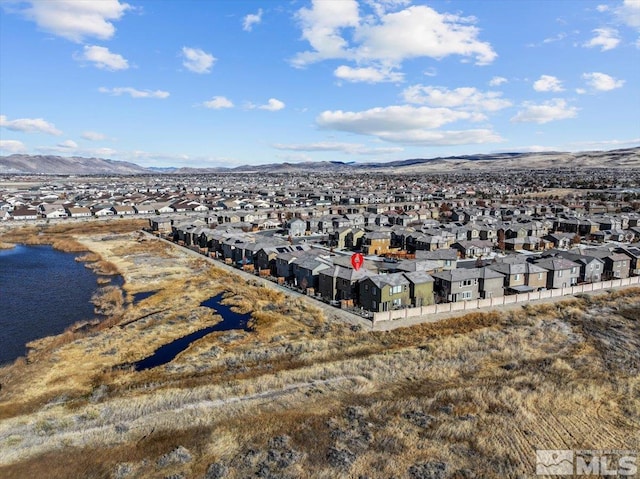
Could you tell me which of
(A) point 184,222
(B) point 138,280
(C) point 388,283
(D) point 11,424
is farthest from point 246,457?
(A) point 184,222

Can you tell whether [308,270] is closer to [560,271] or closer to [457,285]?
[457,285]

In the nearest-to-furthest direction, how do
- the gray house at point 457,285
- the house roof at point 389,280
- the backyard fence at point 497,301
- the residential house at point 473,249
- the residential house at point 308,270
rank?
the backyard fence at point 497,301, the house roof at point 389,280, the gray house at point 457,285, the residential house at point 308,270, the residential house at point 473,249

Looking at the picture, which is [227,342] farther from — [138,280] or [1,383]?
[138,280]

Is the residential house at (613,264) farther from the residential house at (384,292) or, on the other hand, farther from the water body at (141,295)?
the water body at (141,295)

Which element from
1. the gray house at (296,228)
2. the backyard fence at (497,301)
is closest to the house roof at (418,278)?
the backyard fence at (497,301)

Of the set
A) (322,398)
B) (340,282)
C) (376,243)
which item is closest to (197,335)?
(340,282)
